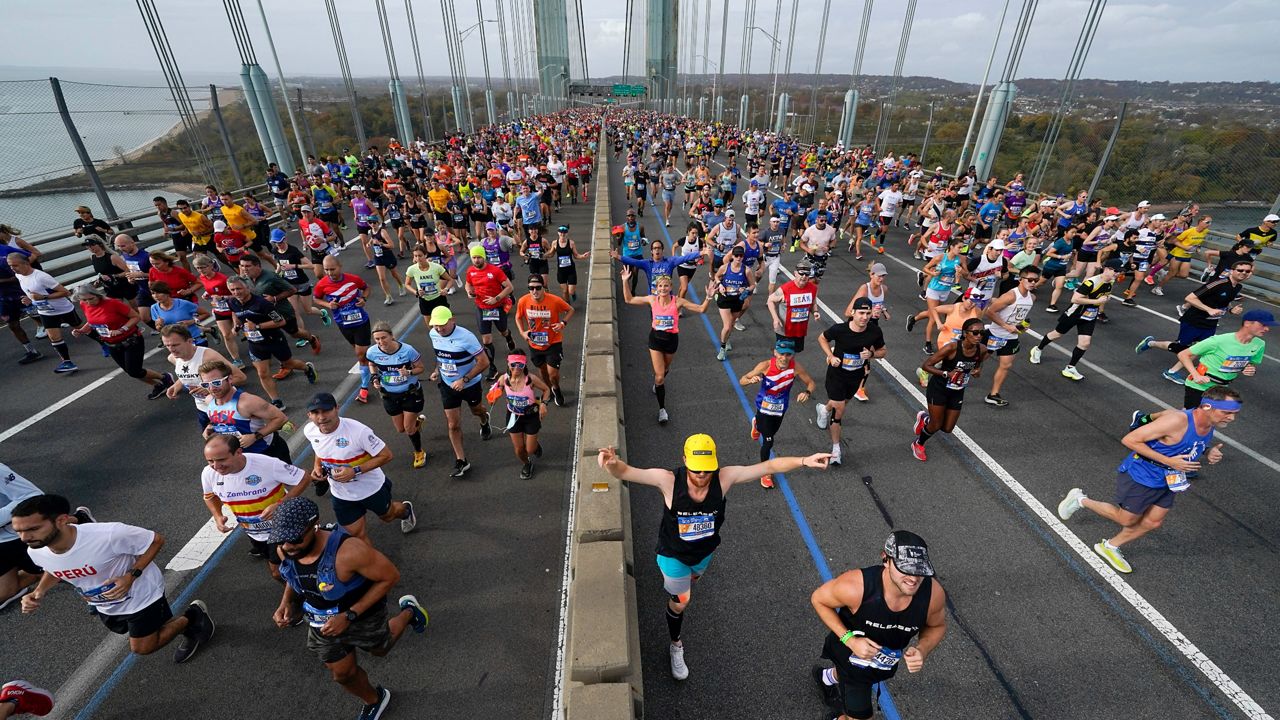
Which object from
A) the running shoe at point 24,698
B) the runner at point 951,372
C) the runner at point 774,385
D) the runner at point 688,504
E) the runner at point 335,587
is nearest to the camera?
the runner at point 335,587

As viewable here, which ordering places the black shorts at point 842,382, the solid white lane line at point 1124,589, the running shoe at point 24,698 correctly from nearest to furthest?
the running shoe at point 24,698
the solid white lane line at point 1124,589
the black shorts at point 842,382

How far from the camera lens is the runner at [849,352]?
6.35 metres

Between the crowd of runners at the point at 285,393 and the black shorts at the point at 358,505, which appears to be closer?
the crowd of runners at the point at 285,393

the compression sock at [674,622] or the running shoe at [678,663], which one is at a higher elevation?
the compression sock at [674,622]

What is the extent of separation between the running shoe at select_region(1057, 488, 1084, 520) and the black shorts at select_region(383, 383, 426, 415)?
25.7ft

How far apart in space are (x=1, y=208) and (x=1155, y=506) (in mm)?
22401

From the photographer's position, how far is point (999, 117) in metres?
22.2

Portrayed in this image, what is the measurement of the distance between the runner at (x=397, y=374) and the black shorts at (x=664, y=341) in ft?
10.7

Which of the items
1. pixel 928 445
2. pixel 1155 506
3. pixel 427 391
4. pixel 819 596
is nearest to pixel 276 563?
pixel 427 391

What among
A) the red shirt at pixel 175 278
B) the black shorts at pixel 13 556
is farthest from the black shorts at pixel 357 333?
the black shorts at pixel 13 556

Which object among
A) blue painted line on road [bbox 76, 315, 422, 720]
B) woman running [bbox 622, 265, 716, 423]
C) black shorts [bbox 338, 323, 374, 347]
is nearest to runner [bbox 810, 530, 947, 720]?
woman running [bbox 622, 265, 716, 423]

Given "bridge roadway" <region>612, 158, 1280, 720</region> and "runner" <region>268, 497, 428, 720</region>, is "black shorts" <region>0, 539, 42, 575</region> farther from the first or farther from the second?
"bridge roadway" <region>612, 158, 1280, 720</region>

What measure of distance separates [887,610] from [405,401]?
559 centimetres

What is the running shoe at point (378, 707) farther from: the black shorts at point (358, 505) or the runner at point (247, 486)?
the black shorts at point (358, 505)
